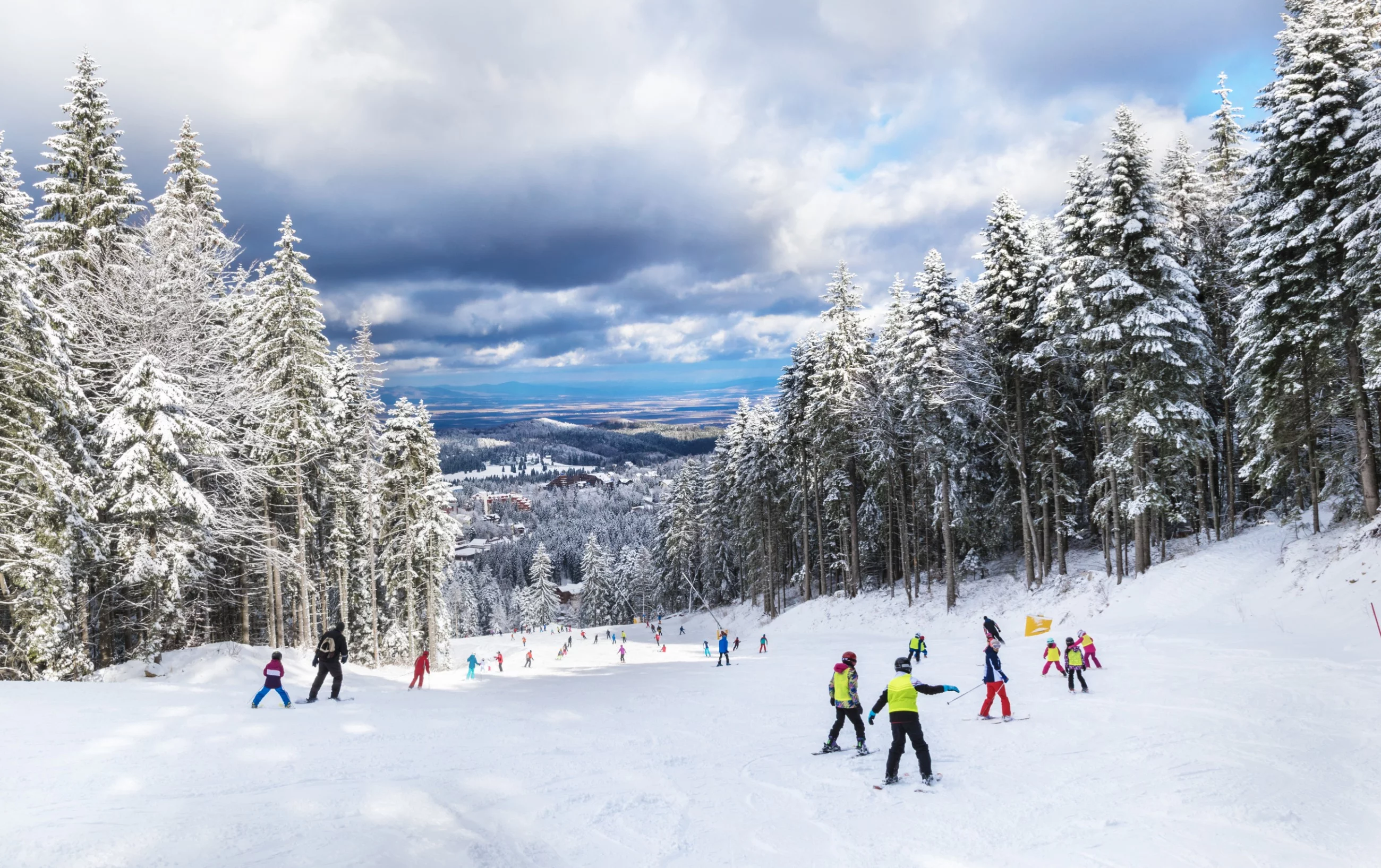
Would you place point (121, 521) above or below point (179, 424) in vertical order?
below

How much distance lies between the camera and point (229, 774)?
8.50 m

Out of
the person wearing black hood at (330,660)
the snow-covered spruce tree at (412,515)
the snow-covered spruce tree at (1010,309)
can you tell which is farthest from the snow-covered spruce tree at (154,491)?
the snow-covered spruce tree at (1010,309)

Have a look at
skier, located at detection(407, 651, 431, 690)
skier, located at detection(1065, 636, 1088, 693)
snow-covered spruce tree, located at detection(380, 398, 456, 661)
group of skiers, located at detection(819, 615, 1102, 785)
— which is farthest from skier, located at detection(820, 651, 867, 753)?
snow-covered spruce tree, located at detection(380, 398, 456, 661)

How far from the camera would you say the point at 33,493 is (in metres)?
15.4

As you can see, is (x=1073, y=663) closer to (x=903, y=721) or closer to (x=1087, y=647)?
(x=1087, y=647)

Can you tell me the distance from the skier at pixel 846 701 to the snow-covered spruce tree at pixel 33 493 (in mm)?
16197

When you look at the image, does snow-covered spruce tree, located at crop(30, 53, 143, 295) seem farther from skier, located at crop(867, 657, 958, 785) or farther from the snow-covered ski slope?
skier, located at crop(867, 657, 958, 785)

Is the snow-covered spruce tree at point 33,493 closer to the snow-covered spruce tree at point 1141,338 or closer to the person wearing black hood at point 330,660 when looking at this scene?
the person wearing black hood at point 330,660

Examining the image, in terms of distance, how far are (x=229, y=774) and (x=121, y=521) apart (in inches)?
502

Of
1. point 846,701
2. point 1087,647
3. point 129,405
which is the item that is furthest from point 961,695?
Result: point 129,405

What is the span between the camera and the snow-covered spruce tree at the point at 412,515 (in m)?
33.9

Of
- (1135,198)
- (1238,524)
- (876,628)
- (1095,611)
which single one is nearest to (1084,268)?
(1135,198)

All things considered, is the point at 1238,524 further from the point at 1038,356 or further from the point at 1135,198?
the point at 1135,198

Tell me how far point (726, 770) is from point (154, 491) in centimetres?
1419
